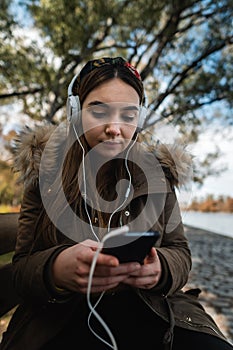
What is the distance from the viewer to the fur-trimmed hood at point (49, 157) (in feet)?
4.77

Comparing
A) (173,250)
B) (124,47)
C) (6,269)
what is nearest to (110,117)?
(173,250)

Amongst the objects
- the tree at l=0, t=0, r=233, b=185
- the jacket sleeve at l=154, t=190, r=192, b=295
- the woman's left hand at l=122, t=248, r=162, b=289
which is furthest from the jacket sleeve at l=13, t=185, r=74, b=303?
the tree at l=0, t=0, r=233, b=185

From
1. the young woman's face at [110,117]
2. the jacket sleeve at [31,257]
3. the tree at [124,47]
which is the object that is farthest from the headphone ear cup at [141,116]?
the tree at [124,47]

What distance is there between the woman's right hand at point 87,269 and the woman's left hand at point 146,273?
0.06 m

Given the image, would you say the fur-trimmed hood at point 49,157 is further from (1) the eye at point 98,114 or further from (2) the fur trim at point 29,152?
(1) the eye at point 98,114

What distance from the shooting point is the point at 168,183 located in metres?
1.45

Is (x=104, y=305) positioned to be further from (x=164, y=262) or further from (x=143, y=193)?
(x=143, y=193)

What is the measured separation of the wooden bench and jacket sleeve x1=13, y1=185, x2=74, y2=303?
0.91ft

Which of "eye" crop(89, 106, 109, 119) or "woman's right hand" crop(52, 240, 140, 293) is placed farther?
"eye" crop(89, 106, 109, 119)

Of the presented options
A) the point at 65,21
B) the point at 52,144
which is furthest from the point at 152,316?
the point at 65,21

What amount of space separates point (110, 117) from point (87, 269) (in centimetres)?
65

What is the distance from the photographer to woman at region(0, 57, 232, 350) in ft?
3.52

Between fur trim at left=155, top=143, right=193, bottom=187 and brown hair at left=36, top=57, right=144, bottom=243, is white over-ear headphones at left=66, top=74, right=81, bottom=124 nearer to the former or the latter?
brown hair at left=36, top=57, right=144, bottom=243


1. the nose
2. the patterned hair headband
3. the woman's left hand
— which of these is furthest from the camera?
the patterned hair headband
